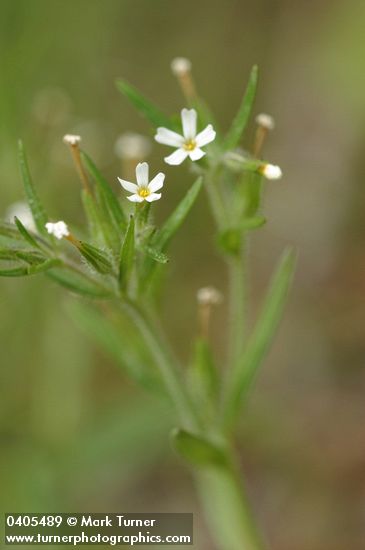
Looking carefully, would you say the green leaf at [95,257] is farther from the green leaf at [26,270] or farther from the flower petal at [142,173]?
the flower petal at [142,173]

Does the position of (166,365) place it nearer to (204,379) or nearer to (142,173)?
(204,379)

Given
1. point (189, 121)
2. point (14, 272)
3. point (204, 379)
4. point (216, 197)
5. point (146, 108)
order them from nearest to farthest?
point (14, 272), point (189, 121), point (146, 108), point (216, 197), point (204, 379)

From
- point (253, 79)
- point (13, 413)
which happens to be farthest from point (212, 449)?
point (13, 413)

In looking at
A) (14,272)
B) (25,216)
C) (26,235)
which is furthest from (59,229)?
(25,216)

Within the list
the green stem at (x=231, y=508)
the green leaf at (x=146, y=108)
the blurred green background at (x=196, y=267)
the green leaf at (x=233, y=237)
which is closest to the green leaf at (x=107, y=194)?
the green leaf at (x=146, y=108)

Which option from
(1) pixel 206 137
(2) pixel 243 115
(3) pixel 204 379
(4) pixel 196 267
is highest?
(4) pixel 196 267

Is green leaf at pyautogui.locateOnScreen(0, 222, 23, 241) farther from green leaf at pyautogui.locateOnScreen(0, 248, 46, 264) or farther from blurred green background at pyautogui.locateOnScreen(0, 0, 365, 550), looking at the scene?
blurred green background at pyautogui.locateOnScreen(0, 0, 365, 550)

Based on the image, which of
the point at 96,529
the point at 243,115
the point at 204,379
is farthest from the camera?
the point at 96,529
